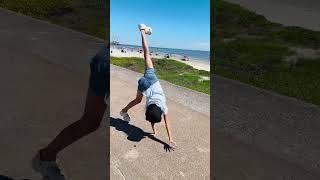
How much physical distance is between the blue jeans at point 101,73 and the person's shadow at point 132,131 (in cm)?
165

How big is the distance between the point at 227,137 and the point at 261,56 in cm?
594

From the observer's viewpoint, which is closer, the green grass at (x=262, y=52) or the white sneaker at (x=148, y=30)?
the white sneaker at (x=148, y=30)

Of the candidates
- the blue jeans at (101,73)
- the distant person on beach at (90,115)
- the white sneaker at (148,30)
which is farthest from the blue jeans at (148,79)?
the blue jeans at (101,73)

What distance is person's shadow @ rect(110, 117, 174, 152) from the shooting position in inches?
207

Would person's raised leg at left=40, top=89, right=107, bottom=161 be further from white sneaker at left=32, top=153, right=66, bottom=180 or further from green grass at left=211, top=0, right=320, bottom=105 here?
green grass at left=211, top=0, right=320, bottom=105

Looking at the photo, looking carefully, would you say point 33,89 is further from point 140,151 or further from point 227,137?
point 227,137

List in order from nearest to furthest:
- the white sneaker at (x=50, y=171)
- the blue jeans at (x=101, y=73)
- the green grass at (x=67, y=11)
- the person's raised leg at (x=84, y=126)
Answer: the blue jeans at (x=101, y=73) < the person's raised leg at (x=84, y=126) < the white sneaker at (x=50, y=171) < the green grass at (x=67, y=11)

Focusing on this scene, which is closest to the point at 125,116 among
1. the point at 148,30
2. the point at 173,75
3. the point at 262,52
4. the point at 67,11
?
the point at 148,30

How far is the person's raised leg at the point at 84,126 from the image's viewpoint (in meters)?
3.71

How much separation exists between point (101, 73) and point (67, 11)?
11286 millimetres

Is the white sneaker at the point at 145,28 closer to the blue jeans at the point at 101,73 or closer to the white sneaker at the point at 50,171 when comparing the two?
the blue jeans at the point at 101,73

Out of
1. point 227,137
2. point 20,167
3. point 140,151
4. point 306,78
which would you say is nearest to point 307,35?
point 306,78

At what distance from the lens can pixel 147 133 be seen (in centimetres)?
550

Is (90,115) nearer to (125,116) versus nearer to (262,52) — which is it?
(125,116)
